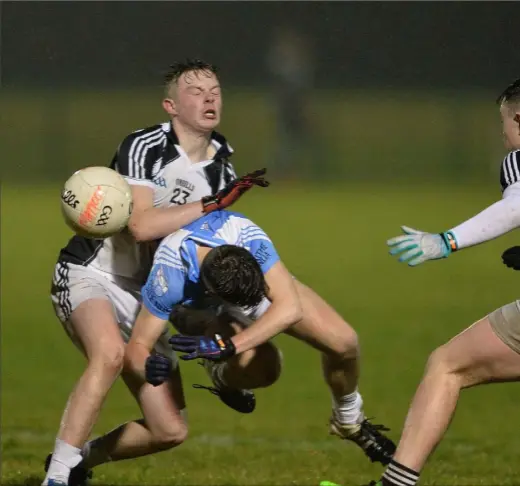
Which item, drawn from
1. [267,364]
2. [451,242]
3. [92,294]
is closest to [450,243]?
[451,242]

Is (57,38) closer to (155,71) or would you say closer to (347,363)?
(155,71)

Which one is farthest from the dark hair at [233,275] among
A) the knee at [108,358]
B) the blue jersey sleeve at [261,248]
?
the knee at [108,358]

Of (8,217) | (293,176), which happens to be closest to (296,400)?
(8,217)

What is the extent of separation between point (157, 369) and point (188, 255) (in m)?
0.60

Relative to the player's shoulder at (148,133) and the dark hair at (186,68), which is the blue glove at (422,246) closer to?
the player's shoulder at (148,133)

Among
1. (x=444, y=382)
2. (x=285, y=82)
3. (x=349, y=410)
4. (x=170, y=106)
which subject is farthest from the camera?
(x=285, y=82)

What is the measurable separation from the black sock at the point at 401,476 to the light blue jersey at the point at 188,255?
1.14 meters

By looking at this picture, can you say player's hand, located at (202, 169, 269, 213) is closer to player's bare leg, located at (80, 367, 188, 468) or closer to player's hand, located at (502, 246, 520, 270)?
player's bare leg, located at (80, 367, 188, 468)

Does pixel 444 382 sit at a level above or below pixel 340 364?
below

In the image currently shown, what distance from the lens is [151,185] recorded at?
6332mm

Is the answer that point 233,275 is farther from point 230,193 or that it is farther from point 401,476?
point 401,476

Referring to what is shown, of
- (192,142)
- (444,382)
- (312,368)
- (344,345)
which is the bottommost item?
(444,382)

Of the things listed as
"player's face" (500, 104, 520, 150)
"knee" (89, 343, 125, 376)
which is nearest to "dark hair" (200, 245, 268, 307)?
"knee" (89, 343, 125, 376)

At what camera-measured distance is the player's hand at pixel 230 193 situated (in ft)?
19.7
